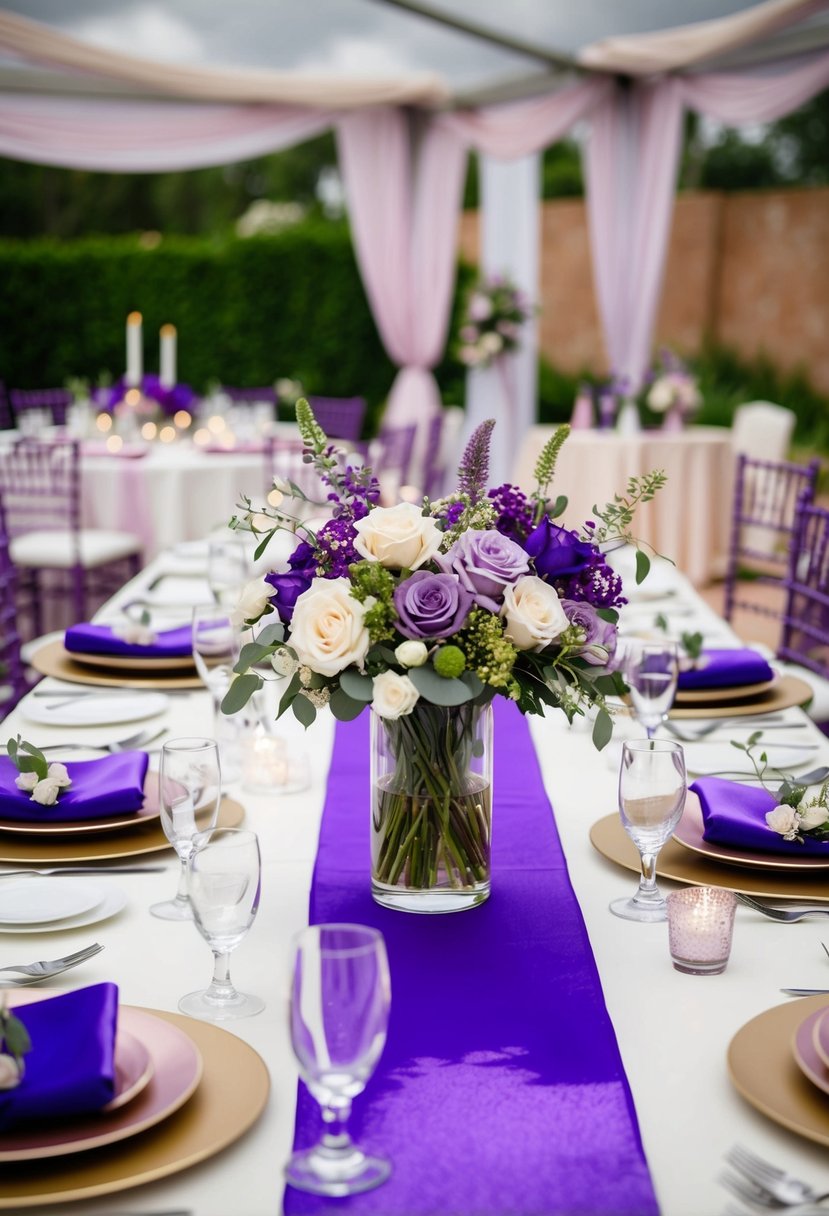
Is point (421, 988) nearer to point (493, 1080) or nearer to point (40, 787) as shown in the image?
point (493, 1080)

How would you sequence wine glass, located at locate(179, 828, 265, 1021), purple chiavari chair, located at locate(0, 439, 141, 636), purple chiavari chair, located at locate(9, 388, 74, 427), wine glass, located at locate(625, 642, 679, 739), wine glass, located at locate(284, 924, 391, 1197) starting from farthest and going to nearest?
purple chiavari chair, located at locate(9, 388, 74, 427), purple chiavari chair, located at locate(0, 439, 141, 636), wine glass, located at locate(625, 642, 679, 739), wine glass, located at locate(179, 828, 265, 1021), wine glass, located at locate(284, 924, 391, 1197)

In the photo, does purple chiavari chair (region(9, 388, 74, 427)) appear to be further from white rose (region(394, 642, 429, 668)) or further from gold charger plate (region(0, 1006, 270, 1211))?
gold charger plate (region(0, 1006, 270, 1211))

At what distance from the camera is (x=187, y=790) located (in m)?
1.31

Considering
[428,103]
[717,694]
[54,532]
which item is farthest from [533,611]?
[428,103]

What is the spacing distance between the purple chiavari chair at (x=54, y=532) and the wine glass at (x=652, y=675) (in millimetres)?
3664

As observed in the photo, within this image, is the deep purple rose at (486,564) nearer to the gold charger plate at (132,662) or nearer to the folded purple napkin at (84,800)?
the folded purple napkin at (84,800)

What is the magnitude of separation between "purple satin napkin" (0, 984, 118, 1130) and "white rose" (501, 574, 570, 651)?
0.50 metres

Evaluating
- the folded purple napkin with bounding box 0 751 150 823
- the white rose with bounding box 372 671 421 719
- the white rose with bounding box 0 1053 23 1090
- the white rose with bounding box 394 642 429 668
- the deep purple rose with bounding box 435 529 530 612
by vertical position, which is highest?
the deep purple rose with bounding box 435 529 530 612

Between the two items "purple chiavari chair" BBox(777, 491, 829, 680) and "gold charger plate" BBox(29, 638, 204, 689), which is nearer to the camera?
"gold charger plate" BBox(29, 638, 204, 689)

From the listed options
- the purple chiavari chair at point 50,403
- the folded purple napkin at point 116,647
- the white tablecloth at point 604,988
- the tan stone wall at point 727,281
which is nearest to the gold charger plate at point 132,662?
the folded purple napkin at point 116,647

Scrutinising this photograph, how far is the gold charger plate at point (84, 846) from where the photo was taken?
4.89 ft

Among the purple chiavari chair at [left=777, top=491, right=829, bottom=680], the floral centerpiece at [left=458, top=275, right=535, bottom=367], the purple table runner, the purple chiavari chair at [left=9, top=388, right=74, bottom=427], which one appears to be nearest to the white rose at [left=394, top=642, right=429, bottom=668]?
the purple table runner

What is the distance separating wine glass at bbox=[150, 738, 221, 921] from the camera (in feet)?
4.27

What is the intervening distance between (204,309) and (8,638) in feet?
24.5
